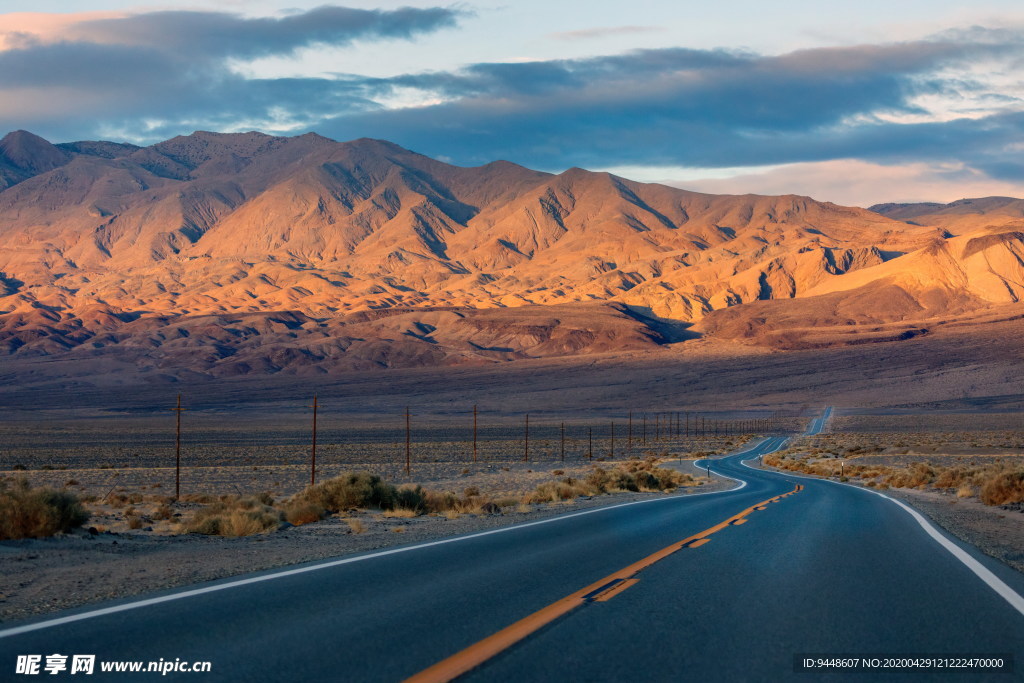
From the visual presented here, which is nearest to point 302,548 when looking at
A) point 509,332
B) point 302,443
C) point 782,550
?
point 782,550

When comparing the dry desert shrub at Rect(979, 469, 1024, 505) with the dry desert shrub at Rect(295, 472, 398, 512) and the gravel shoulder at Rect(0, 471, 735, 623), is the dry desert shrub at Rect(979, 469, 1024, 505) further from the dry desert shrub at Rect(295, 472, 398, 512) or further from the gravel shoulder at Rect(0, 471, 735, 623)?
the dry desert shrub at Rect(295, 472, 398, 512)

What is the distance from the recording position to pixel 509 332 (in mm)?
184625

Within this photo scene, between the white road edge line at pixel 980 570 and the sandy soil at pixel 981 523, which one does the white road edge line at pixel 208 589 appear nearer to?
the white road edge line at pixel 980 570

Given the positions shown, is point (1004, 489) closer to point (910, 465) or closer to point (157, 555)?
point (157, 555)

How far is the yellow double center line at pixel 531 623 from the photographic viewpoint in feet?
18.9

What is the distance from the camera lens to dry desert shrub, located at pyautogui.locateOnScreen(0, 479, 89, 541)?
13.1 m

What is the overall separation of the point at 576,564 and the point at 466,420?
106838 millimetres

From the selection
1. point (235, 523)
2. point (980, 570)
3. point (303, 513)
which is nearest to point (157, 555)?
point (235, 523)

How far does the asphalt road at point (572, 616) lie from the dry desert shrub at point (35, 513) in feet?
17.8

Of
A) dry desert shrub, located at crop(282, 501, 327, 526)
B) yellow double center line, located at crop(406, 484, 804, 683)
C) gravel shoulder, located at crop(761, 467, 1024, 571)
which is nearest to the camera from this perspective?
yellow double center line, located at crop(406, 484, 804, 683)

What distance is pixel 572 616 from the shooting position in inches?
289

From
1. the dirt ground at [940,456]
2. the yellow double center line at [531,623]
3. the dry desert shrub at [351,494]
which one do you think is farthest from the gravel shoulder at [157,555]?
the dirt ground at [940,456]

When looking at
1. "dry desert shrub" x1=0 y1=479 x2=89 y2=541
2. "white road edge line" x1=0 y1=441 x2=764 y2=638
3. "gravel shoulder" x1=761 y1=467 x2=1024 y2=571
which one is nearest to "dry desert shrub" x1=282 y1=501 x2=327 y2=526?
"dry desert shrub" x1=0 y1=479 x2=89 y2=541

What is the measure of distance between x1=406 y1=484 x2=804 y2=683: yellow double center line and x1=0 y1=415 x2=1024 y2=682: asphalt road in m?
0.03
